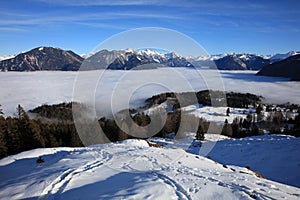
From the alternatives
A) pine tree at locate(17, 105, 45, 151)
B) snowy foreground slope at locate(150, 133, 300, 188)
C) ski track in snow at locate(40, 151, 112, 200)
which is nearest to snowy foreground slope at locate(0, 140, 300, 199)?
ski track in snow at locate(40, 151, 112, 200)

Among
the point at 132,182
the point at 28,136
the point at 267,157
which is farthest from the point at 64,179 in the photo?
the point at 28,136

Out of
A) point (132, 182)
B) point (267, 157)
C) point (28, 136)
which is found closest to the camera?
point (132, 182)

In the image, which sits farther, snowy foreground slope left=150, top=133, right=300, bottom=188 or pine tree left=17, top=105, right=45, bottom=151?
pine tree left=17, top=105, right=45, bottom=151

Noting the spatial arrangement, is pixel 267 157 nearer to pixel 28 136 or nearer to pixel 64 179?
pixel 64 179

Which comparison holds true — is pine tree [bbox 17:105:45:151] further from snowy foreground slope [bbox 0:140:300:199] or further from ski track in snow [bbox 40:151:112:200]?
ski track in snow [bbox 40:151:112:200]

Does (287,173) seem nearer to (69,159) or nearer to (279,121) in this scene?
(69,159)

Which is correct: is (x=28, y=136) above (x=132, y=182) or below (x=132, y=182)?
below

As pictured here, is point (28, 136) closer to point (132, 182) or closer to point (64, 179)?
point (64, 179)

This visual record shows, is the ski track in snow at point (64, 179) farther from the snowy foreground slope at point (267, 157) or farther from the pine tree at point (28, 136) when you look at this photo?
the pine tree at point (28, 136)

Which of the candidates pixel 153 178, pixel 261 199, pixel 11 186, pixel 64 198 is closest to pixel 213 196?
pixel 261 199

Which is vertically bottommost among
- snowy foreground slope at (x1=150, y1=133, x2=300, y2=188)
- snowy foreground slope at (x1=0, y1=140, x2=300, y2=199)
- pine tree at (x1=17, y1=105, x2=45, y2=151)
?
snowy foreground slope at (x1=150, y1=133, x2=300, y2=188)

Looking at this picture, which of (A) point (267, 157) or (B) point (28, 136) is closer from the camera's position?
(A) point (267, 157)

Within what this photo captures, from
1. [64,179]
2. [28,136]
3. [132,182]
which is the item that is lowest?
[28,136]

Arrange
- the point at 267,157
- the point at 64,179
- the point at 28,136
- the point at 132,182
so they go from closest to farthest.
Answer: the point at 132,182 < the point at 64,179 < the point at 267,157 < the point at 28,136
